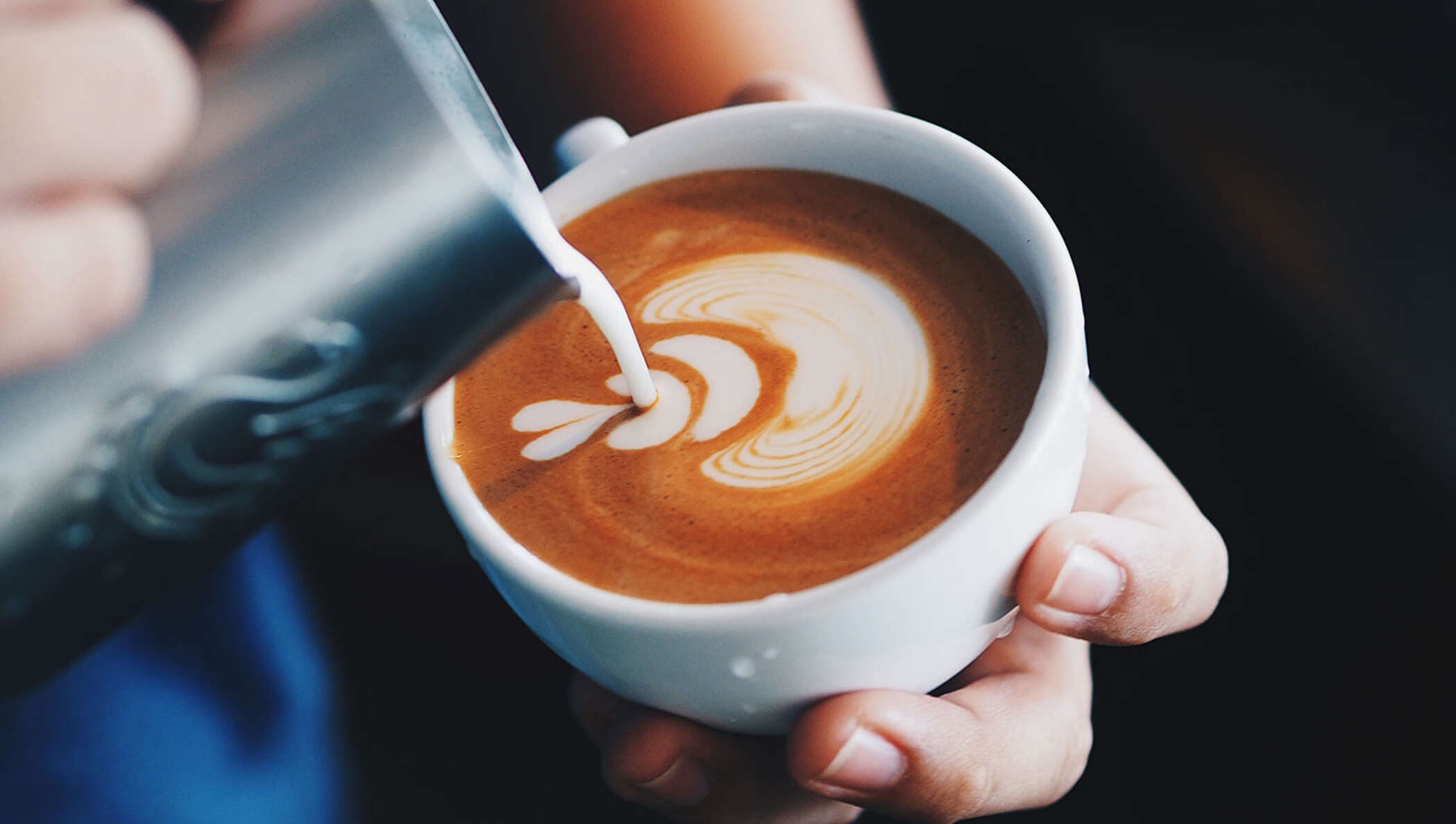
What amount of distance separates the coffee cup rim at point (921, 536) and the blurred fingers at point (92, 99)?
10.6 inches

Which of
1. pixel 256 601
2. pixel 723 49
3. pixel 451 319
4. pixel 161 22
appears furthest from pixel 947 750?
pixel 723 49

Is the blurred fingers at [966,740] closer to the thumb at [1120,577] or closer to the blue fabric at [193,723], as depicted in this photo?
the thumb at [1120,577]

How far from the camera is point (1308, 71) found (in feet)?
3.40

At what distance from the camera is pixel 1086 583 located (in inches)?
24.6

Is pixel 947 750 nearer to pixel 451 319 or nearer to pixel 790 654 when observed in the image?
pixel 790 654

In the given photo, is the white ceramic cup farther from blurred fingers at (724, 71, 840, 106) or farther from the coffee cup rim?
blurred fingers at (724, 71, 840, 106)

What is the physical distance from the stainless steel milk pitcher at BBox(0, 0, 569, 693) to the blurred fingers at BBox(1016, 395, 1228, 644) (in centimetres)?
31

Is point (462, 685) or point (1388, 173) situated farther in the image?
point (462, 685)

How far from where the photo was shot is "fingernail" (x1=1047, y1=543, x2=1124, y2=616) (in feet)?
1.95

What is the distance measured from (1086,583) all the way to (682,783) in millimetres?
322

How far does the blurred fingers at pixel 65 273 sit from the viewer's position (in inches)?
14.5

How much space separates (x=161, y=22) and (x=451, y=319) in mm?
160

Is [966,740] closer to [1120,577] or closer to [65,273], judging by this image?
[1120,577]

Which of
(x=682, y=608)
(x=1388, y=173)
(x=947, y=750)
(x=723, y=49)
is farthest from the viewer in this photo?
(x=723, y=49)
